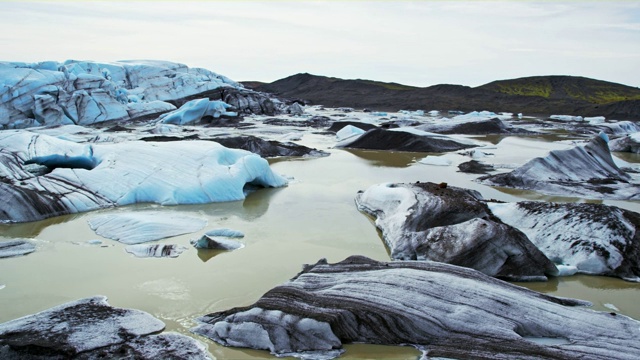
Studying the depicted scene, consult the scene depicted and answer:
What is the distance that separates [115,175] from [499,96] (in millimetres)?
41689

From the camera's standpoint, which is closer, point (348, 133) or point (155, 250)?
point (155, 250)

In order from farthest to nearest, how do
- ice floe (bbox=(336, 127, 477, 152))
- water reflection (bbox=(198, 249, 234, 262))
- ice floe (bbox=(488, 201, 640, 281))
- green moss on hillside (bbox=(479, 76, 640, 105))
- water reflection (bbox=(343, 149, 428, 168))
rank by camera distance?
green moss on hillside (bbox=(479, 76, 640, 105)), ice floe (bbox=(336, 127, 477, 152)), water reflection (bbox=(343, 149, 428, 168)), water reflection (bbox=(198, 249, 234, 262)), ice floe (bbox=(488, 201, 640, 281))

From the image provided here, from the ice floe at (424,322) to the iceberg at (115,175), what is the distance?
406 cm

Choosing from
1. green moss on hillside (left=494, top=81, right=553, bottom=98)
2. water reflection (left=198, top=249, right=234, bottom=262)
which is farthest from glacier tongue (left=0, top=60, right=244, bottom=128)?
green moss on hillside (left=494, top=81, right=553, bottom=98)

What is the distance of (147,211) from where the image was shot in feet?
22.7

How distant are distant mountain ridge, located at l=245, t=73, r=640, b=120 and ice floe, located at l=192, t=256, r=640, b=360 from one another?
32.8 m

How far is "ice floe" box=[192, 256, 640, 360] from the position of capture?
10.8 ft

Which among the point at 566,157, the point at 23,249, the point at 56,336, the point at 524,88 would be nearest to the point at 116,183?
the point at 23,249

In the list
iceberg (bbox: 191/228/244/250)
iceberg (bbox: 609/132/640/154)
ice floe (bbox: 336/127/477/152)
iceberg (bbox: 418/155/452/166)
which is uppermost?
iceberg (bbox: 609/132/640/154)

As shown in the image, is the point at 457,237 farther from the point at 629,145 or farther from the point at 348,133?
the point at 629,145

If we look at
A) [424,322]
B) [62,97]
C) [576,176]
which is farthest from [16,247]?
[62,97]

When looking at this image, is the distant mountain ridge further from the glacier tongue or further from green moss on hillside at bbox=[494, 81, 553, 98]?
the glacier tongue

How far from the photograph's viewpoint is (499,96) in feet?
146

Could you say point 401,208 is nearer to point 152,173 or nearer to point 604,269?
point 604,269
